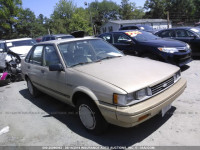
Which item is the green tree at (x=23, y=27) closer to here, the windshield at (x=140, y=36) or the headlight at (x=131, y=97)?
the windshield at (x=140, y=36)

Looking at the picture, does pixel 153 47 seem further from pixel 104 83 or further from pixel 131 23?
pixel 131 23

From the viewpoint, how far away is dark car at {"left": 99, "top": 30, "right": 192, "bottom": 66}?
594 cm

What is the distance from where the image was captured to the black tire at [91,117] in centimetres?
281

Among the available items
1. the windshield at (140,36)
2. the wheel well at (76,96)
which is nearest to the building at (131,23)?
the windshield at (140,36)

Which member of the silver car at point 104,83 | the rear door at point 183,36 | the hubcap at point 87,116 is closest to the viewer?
the silver car at point 104,83

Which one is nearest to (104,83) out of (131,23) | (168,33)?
(168,33)

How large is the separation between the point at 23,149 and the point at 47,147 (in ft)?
1.27

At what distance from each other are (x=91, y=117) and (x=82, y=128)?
53cm

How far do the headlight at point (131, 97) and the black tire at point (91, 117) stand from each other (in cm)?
49

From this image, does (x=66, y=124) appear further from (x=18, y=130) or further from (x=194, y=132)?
(x=194, y=132)

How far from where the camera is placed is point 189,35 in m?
7.96

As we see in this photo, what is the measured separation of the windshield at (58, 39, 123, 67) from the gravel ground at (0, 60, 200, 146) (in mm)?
1250

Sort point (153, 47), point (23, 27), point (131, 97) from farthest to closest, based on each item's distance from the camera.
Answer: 1. point (23, 27)
2. point (153, 47)
3. point (131, 97)

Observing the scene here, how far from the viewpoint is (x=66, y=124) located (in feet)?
11.6
